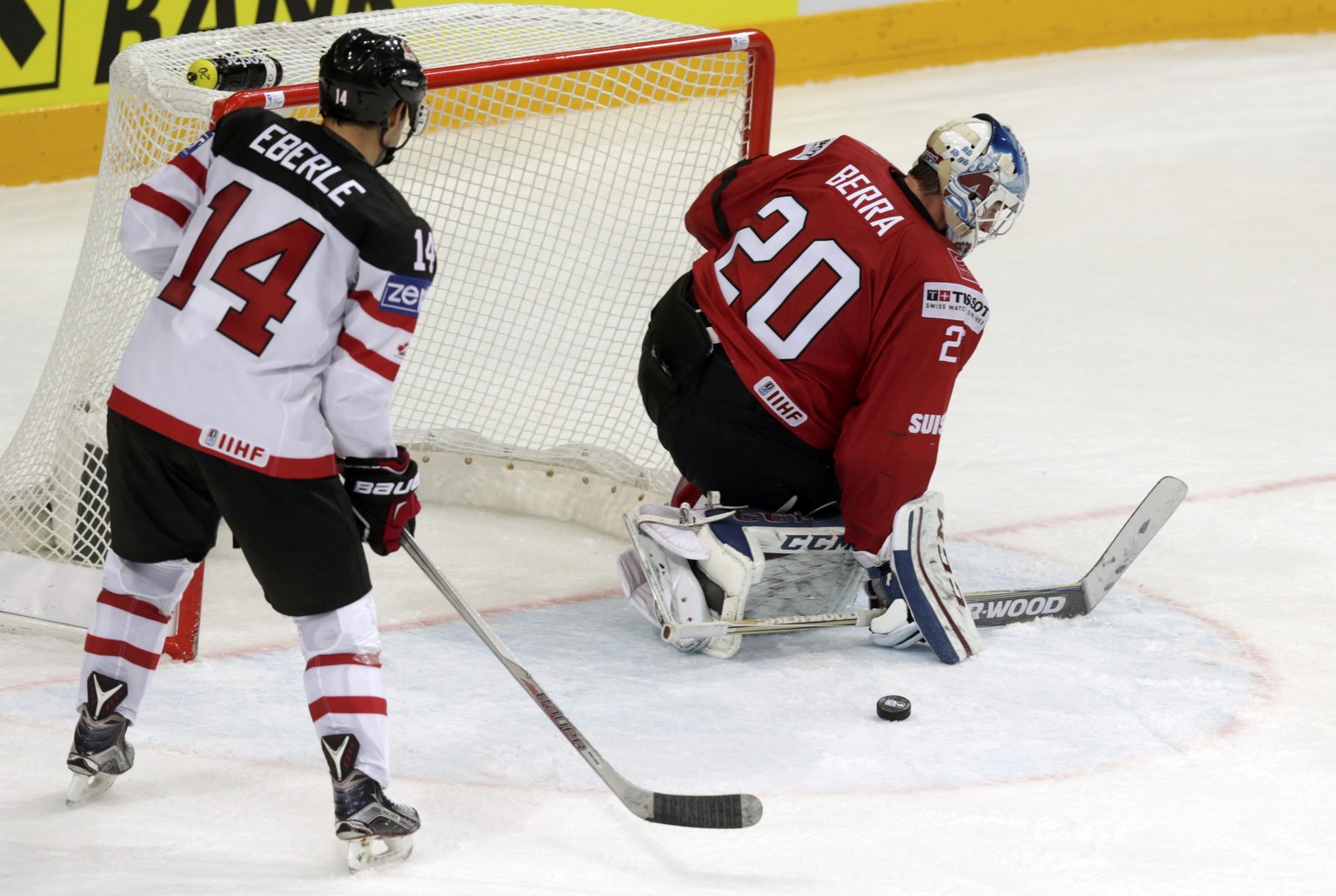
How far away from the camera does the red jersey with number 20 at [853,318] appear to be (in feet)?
10.2

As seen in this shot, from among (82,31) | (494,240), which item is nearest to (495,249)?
(494,240)

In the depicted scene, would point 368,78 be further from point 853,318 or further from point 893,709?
point 893,709

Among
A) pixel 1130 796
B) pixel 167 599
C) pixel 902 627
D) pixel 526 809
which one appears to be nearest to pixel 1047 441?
pixel 902 627

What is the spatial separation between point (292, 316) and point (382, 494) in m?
0.27

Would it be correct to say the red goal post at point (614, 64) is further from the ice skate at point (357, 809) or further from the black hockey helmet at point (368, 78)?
the ice skate at point (357, 809)

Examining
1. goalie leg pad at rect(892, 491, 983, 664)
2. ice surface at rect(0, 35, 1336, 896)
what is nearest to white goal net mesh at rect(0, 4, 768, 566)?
ice surface at rect(0, 35, 1336, 896)

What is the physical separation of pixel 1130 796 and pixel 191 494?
1475 mm

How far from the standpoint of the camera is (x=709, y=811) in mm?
2471

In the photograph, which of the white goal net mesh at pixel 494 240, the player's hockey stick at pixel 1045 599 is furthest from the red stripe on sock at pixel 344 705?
the white goal net mesh at pixel 494 240

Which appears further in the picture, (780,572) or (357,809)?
(780,572)

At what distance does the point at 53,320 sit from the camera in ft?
17.0

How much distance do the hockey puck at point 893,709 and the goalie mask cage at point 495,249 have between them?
110 centimetres

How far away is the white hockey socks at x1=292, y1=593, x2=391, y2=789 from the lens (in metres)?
2.36

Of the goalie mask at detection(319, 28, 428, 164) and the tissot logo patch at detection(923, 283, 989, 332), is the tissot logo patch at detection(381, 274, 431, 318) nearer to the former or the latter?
the goalie mask at detection(319, 28, 428, 164)
